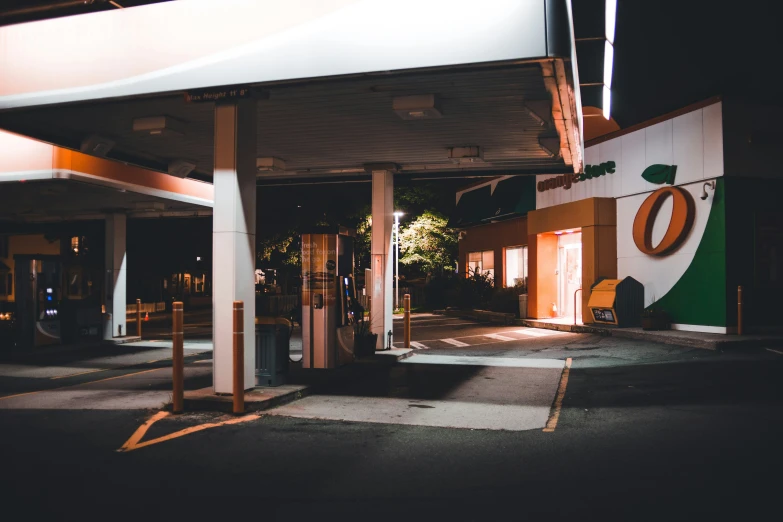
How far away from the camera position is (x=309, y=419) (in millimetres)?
7797

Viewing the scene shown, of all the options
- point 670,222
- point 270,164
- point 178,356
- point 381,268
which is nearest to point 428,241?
point 670,222

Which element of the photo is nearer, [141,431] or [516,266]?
[141,431]

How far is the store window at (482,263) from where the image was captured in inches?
1226

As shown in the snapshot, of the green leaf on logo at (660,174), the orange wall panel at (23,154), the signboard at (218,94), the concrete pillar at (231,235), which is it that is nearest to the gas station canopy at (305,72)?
the signboard at (218,94)

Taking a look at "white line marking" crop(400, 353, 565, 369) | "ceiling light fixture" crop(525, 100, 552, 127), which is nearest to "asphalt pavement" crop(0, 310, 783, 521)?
"white line marking" crop(400, 353, 565, 369)

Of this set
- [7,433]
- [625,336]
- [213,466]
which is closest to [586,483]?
[213,466]

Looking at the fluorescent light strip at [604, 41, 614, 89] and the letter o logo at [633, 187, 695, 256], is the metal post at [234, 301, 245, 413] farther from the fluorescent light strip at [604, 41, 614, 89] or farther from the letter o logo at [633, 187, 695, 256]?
the letter o logo at [633, 187, 695, 256]

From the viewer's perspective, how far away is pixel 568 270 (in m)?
23.6

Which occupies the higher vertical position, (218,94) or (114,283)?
(218,94)

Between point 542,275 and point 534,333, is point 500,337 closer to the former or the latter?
point 534,333

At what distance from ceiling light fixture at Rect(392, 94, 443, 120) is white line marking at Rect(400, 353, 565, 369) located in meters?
5.64

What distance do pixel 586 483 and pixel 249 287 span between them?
5.39 meters

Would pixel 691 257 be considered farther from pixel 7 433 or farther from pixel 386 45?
pixel 7 433

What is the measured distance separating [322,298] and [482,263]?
855 inches
